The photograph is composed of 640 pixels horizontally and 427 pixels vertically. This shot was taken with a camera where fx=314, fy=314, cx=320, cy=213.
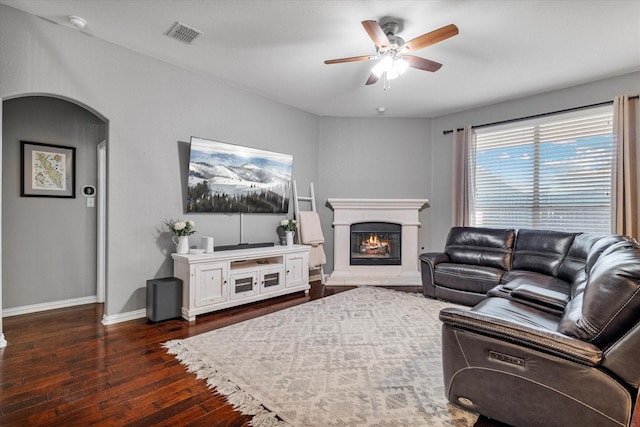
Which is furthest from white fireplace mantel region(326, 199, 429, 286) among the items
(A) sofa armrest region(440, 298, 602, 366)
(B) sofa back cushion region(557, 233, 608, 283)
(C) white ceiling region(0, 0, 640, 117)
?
(A) sofa armrest region(440, 298, 602, 366)

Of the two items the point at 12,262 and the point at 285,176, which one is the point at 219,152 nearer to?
the point at 285,176

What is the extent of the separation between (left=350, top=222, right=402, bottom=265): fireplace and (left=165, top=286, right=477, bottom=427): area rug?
5.70ft

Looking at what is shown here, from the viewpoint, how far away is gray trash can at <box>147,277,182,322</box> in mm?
3199

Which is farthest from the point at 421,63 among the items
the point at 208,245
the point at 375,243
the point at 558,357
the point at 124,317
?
the point at 124,317

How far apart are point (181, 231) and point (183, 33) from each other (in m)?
2.00

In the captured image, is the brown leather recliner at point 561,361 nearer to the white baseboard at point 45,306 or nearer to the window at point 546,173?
the window at point 546,173

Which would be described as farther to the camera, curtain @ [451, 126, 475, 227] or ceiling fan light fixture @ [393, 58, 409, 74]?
curtain @ [451, 126, 475, 227]

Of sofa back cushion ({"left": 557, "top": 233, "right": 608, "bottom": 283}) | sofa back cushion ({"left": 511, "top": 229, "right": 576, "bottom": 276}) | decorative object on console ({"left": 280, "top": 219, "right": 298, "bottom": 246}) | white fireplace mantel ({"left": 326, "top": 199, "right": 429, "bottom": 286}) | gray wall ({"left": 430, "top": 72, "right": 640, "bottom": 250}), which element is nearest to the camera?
sofa back cushion ({"left": 557, "top": 233, "right": 608, "bottom": 283})

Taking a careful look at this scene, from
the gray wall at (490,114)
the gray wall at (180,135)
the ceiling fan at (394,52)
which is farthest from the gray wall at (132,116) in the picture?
the gray wall at (490,114)

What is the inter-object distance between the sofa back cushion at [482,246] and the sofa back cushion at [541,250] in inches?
4.5

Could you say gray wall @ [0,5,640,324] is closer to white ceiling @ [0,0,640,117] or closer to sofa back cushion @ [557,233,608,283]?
white ceiling @ [0,0,640,117]

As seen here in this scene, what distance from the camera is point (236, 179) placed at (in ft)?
13.7

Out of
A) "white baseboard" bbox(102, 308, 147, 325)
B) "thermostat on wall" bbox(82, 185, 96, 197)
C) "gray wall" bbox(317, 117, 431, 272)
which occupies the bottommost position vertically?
"white baseboard" bbox(102, 308, 147, 325)

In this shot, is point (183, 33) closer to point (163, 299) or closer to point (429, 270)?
point (163, 299)
